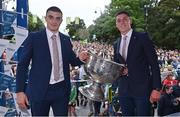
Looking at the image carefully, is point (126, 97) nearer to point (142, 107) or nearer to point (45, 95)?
point (142, 107)

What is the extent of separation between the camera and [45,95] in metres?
5.59

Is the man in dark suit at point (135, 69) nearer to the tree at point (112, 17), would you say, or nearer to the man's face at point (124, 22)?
the man's face at point (124, 22)

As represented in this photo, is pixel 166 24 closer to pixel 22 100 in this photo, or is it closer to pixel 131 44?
pixel 131 44

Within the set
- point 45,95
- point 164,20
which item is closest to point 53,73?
point 45,95

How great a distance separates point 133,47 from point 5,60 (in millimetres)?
4572

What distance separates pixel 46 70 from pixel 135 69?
3.69 feet

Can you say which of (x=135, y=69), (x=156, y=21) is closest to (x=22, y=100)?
(x=135, y=69)

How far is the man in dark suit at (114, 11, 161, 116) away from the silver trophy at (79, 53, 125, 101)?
184mm

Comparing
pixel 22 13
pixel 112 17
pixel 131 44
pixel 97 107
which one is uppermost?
pixel 112 17

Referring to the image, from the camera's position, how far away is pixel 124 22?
20.0 feet

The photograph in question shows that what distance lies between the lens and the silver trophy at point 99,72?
5848 millimetres

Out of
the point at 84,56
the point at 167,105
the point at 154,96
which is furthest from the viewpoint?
the point at 167,105

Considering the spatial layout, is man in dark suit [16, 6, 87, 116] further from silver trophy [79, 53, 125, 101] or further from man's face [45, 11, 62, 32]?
silver trophy [79, 53, 125, 101]

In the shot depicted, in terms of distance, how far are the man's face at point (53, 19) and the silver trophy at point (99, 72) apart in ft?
2.04
